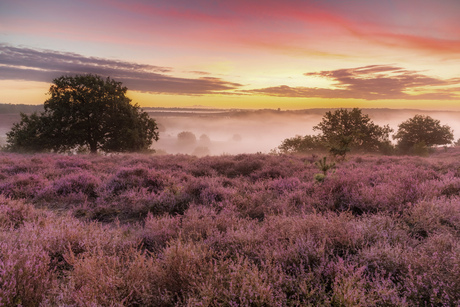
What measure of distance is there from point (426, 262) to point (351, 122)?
48.5 meters

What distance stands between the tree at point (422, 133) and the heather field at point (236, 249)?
5207 cm

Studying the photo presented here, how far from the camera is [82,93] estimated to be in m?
26.0

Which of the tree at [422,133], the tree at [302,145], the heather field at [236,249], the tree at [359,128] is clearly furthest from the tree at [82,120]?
the tree at [422,133]

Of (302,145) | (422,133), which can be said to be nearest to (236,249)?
(302,145)

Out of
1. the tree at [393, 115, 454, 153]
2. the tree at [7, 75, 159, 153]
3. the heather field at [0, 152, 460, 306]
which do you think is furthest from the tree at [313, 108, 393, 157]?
the heather field at [0, 152, 460, 306]

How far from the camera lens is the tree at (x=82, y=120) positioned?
25.3m

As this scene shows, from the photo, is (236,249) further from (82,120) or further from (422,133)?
(422,133)

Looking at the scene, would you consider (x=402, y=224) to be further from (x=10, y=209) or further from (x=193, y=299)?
(x=10, y=209)

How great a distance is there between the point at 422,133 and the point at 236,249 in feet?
191

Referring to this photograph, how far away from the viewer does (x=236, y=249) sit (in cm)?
335

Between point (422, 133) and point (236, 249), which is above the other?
point (422, 133)

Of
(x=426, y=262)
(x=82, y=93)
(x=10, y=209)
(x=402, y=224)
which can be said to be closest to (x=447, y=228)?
(x=402, y=224)

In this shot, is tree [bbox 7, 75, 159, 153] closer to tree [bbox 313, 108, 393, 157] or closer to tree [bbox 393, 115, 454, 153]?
tree [bbox 313, 108, 393, 157]

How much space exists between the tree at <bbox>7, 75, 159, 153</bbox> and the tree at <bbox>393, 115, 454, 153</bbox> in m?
48.6
